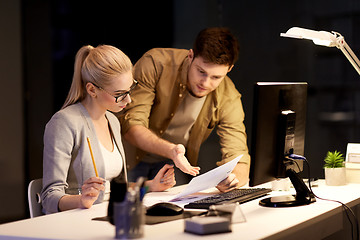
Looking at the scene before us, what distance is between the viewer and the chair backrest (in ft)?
7.33

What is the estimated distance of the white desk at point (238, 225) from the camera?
158cm

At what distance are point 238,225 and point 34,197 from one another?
0.95m

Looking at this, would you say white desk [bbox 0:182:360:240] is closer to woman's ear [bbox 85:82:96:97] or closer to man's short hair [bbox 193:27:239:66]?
woman's ear [bbox 85:82:96:97]

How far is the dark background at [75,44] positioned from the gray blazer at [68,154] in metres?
2.18

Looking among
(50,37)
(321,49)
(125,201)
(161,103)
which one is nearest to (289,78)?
Result: (321,49)

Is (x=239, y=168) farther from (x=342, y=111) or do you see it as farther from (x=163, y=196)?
(x=342, y=111)

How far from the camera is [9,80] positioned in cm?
459

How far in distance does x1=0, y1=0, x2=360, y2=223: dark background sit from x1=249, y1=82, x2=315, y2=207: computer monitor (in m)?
2.07

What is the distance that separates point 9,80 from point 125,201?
3.40 m

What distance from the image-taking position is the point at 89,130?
231 centimetres

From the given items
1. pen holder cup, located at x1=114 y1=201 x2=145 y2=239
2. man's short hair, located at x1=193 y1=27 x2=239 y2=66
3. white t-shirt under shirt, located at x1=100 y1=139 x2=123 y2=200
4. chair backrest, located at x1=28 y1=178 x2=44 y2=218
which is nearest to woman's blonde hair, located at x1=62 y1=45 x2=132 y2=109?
white t-shirt under shirt, located at x1=100 y1=139 x2=123 y2=200

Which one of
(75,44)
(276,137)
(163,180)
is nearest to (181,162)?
(163,180)

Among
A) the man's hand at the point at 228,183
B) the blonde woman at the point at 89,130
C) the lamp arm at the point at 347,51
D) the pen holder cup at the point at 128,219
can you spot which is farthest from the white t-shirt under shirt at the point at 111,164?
the lamp arm at the point at 347,51

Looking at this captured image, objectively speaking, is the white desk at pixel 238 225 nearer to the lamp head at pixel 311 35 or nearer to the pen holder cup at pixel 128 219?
the pen holder cup at pixel 128 219
